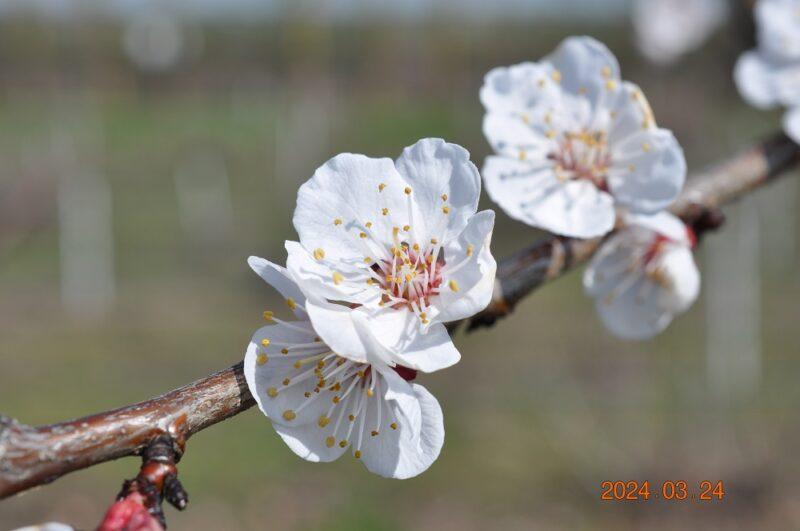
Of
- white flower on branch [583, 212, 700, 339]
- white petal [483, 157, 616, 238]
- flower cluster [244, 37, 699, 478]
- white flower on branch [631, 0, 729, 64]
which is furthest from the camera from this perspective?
white flower on branch [631, 0, 729, 64]

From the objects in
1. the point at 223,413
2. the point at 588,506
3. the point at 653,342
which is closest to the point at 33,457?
the point at 223,413

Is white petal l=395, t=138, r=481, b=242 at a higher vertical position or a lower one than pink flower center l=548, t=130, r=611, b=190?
higher

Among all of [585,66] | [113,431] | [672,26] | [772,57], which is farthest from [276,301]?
[113,431]

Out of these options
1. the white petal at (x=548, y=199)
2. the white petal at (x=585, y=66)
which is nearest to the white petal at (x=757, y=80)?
the white petal at (x=585, y=66)

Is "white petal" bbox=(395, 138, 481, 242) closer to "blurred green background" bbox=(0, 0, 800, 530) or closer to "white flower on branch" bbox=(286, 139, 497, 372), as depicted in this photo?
"white flower on branch" bbox=(286, 139, 497, 372)

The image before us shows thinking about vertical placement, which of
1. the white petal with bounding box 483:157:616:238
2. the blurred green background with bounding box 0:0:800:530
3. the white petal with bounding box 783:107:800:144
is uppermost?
the white petal with bounding box 783:107:800:144

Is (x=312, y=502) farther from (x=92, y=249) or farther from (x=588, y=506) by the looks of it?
(x=92, y=249)

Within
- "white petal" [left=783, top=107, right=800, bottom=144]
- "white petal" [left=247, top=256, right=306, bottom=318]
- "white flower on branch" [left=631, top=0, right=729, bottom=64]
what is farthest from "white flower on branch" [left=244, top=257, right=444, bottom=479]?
"white flower on branch" [left=631, top=0, right=729, bottom=64]
